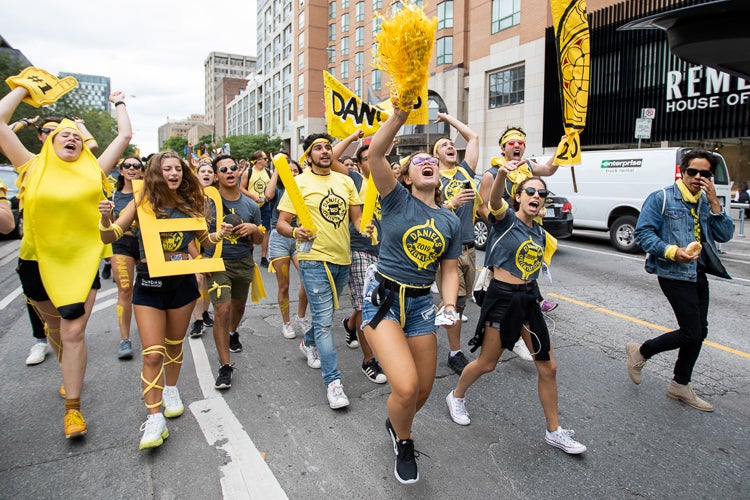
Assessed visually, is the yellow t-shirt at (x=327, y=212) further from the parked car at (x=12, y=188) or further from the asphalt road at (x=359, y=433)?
the parked car at (x=12, y=188)

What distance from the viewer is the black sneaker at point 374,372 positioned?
4.19 metres

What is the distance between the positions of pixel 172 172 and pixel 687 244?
385 centimetres

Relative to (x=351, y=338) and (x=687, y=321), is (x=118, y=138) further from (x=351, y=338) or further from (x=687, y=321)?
(x=687, y=321)

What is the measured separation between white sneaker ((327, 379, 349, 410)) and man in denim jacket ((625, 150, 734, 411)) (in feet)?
8.17

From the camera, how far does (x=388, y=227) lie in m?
2.99

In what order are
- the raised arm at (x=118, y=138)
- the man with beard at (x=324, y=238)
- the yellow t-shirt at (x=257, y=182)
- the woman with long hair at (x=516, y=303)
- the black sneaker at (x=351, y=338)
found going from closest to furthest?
1. the woman with long hair at (x=516, y=303)
2. the raised arm at (x=118, y=138)
3. the man with beard at (x=324, y=238)
4. the black sneaker at (x=351, y=338)
5. the yellow t-shirt at (x=257, y=182)

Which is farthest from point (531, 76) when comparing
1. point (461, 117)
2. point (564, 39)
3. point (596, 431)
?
point (596, 431)

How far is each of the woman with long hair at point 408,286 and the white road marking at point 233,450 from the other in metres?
0.77

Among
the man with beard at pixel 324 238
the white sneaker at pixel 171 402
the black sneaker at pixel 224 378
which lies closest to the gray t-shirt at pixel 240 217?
the man with beard at pixel 324 238

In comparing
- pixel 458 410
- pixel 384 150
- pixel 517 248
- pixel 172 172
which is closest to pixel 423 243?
pixel 384 150

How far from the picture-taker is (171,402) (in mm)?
3596

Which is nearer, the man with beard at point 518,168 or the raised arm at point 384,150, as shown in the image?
the raised arm at point 384,150

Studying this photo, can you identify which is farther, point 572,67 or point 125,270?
point 125,270

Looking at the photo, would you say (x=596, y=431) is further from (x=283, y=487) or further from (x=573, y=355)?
(x=283, y=487)
